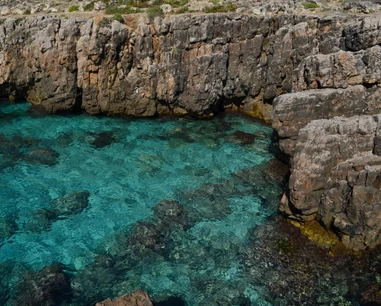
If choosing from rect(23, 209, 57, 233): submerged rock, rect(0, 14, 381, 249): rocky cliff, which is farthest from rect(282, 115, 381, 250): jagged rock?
rect(23, 209, 57, 233): submerged rock

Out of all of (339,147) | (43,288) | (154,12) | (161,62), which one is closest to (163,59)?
(161,62)

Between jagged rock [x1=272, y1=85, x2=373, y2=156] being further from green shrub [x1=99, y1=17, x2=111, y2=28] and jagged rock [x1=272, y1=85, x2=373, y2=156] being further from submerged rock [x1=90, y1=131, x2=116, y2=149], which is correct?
green shrub [x1=99, y1=17, x2=111, y2=28]

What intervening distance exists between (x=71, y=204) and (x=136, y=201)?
10.8 feet

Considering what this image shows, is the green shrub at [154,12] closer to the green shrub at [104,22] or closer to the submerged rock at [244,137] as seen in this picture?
the green shrub at [104,22]

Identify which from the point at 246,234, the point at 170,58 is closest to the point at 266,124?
the point at 170,58

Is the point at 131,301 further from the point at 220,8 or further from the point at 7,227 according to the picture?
the point at 220,8

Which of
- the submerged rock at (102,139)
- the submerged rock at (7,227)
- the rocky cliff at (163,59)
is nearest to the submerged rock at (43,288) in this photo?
the submerged rock at (7,227)

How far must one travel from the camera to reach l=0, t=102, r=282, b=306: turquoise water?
1472 cm

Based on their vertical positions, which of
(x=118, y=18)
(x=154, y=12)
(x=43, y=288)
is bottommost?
(x=43, y=288)

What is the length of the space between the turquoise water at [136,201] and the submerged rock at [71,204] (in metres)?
0.06

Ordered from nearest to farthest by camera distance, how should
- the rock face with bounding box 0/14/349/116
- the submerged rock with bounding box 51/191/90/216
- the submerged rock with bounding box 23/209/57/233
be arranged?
the submerged rock with bounding box 23/209/57/233
the submerged rock with bounding box 51/191/90/216
the rock face with bounding box 0/14/349/116

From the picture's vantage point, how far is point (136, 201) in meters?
19.5

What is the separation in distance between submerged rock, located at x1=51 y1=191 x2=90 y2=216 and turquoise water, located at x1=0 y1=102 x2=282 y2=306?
0.06 metres

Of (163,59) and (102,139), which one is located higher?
(163,59)
